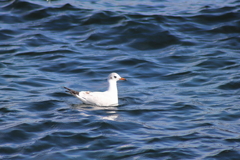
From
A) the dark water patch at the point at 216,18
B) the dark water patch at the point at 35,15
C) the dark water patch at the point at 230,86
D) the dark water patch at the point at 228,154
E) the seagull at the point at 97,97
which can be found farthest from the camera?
the dark water patch at the point at 35,15

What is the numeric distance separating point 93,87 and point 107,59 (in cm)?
220

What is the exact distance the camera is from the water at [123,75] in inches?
339

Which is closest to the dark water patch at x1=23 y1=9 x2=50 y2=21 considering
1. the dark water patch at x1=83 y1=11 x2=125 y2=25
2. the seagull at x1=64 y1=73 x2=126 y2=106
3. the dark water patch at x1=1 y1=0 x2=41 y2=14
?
the dark water patch at x1=1 y1=0 x2=41 y2=14

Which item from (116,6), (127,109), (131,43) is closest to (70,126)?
(127,109)

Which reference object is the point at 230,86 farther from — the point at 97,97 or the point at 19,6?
the point at 19,6

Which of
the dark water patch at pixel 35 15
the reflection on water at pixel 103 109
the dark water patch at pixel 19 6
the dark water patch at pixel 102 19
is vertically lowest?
the reflection on water at pixel 103 109

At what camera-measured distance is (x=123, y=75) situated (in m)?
13.8

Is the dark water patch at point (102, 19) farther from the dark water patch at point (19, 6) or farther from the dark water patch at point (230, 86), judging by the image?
the dark water patch at point (230, 86)

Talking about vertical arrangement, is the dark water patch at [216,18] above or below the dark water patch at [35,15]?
below

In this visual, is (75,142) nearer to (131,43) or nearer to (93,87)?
(93,87)

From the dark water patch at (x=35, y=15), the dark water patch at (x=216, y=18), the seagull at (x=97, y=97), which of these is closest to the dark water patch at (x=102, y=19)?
the dark water patch at (x=35, y=15)

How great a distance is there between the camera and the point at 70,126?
952 centimetres

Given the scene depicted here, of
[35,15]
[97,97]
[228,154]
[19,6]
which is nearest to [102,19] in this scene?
[35,15]

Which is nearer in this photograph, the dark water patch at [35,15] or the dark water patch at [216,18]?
the dark water patch at [216,18]
